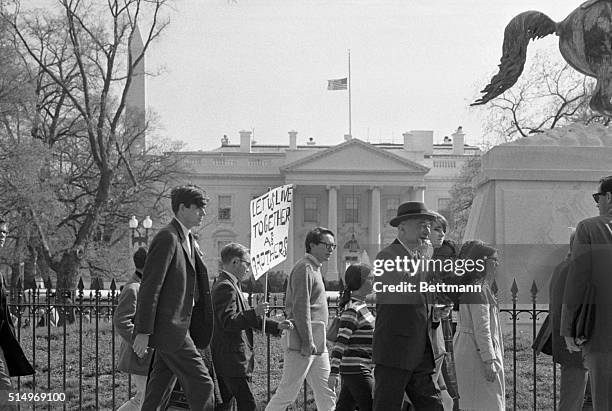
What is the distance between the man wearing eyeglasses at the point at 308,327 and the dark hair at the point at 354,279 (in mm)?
337

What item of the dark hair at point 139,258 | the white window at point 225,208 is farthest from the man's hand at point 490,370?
the white window at point 225,208

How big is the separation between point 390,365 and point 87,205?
29.6m

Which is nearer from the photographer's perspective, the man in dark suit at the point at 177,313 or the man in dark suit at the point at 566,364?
the man in dark suit at the point at 177,313

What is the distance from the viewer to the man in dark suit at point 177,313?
20.0 feet

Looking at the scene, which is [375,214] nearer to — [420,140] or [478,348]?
[420,140]

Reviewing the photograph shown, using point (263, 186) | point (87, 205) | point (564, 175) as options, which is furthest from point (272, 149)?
point (564, 175)

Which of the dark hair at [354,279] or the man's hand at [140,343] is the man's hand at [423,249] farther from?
the man's hand at [140,343]

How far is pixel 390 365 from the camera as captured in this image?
5.98 metres

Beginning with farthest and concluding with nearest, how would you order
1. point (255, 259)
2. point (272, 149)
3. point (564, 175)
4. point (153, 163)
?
point (272, 149), point (153, 163), point (564, 175), point (255, 259)

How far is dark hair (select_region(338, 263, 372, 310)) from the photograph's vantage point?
746cm

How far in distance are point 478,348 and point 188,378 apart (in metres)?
2.24

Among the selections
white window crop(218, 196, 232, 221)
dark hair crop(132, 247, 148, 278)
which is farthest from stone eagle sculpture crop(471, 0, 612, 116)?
white window crop(218, 196, 232, 221)

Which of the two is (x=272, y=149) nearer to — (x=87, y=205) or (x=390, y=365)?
(x=87, y=205)

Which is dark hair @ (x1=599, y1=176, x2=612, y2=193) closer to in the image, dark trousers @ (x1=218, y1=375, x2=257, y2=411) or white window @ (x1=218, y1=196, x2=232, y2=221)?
dark trousers @ (x1=218, y1=375, x2=257, y2=411)
